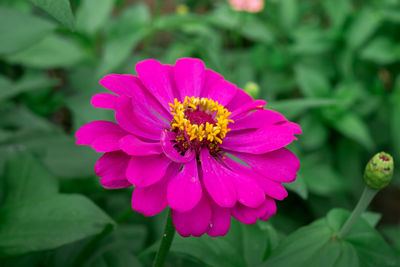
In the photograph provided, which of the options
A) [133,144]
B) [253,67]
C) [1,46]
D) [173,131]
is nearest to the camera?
[133,144]

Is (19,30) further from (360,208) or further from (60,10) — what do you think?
(360,208)

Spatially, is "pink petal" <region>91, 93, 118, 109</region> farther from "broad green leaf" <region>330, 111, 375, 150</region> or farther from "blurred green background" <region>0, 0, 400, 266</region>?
"broad green leaf" <region>330, 111, 375, 150</region>

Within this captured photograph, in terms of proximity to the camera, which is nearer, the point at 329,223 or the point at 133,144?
the point at 133,144

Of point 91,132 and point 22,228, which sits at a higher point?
point 91,132

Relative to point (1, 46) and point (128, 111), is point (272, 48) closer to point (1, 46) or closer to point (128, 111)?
point (1, 46)

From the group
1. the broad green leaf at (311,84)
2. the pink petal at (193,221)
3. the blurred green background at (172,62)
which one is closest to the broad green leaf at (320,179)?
the blurred green background at (172,62)

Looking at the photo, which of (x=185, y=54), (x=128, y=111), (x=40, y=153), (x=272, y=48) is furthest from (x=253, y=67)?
(x=128, y=111)

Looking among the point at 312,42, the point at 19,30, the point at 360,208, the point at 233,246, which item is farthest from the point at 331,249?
the point at 312,42
